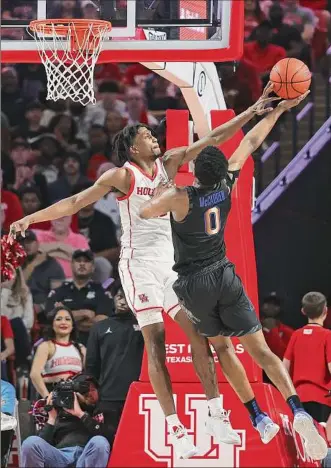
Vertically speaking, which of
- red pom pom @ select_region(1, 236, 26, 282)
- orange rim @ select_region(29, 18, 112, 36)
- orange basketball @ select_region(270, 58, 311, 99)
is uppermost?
orange rim @ select_region(29, 18, 112, 36)

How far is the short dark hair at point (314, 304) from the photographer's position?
37.3 ft

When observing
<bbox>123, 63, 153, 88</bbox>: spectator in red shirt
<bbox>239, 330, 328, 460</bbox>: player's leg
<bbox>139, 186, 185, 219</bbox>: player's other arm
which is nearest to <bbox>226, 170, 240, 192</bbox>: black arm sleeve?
<bbox>139, 186, 185, 219</bbox>: player's other arm

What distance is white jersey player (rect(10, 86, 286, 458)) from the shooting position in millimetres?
9328

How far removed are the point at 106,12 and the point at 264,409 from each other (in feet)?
11.2

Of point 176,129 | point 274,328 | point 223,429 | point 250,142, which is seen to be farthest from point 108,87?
point 223,429

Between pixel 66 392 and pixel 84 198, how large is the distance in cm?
248

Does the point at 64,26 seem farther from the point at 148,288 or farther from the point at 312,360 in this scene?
the point at 312,360

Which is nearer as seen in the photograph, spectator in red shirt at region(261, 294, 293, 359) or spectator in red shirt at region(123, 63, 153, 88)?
spectator in red shirt at region(261, 294, 293, 359)

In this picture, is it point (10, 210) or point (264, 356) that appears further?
point (10, 210)

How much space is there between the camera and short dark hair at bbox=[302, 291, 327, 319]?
2008mm

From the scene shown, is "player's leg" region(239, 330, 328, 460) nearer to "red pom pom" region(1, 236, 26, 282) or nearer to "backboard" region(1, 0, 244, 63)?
"backboard" region(1, 0, 244, 63)

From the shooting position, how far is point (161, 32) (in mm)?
9734

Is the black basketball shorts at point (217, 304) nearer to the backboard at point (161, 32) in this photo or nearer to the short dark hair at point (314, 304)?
the backboard at point (161, 32)

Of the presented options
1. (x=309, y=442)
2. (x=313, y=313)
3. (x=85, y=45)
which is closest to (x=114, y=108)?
(x=313, y=313)
